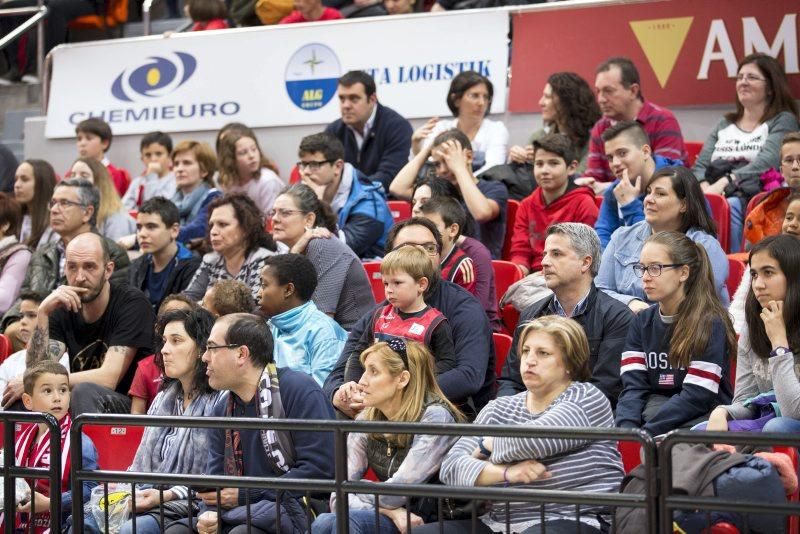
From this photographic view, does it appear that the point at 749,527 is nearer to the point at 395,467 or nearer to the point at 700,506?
the point at 700,506

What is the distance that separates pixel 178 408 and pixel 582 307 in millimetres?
1874

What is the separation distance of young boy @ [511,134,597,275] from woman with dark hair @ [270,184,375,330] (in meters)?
1.02

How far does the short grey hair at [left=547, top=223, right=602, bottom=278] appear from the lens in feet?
18.8

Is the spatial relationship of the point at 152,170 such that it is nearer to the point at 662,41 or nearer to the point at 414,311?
the point at 662,41

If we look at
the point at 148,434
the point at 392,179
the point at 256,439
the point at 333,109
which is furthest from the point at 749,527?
the point at 333,109

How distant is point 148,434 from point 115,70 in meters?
6.15

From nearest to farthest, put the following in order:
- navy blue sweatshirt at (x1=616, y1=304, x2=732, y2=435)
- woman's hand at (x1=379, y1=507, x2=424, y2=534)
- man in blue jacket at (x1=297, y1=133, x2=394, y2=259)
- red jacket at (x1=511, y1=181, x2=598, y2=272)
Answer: woman's hand at (x1=379, y1=507, x2=424, y2=534)
navy blue sweatshirt at (x1=616, y1=304, x2=732, y2=435)
red jacket at (x1=511, y1=181, x2=598, y2=272)
man in blue jacket at (x1=297, y1=133, x2=394, y2=259)

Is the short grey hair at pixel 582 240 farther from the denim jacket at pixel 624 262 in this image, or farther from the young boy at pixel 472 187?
the young boy at pixel 472 187

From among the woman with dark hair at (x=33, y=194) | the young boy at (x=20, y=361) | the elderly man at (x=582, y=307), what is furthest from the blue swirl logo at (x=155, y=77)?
the elderly man at (x=582, y=307)

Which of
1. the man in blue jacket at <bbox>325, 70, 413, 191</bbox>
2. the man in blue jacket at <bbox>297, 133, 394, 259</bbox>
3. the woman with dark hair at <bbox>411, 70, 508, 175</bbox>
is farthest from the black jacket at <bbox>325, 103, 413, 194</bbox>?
the man in blue jacket at <bbox>297, 133, 394, 259</bbox>

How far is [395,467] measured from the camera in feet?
16.4

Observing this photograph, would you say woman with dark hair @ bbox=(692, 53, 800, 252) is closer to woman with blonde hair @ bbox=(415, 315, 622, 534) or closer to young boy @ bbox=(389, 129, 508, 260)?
young boy @ bbox=(389, 129, 508, 260)

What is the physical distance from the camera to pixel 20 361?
22.4 feet

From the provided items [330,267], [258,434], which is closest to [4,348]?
[330,267]
